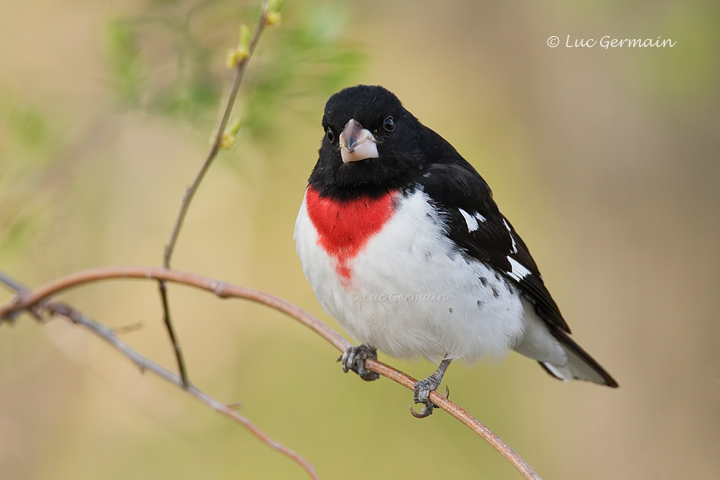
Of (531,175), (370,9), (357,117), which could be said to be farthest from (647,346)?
(357,117)

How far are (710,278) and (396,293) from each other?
3.25 metres

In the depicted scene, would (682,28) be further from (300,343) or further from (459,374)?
(300,343)

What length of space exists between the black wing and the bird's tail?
10 cm

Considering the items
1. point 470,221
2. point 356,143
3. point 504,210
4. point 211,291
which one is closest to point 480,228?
point 470,221

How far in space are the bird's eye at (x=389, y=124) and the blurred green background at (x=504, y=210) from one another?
0.94 metres

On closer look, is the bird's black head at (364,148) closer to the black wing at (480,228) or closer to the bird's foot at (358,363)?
the black wing at (480,228)

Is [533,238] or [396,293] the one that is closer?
[396,293]

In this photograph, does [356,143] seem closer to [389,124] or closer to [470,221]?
[389,124]

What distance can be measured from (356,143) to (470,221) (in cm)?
51

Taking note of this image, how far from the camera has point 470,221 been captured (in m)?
2.76

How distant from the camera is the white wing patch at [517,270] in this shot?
295cm

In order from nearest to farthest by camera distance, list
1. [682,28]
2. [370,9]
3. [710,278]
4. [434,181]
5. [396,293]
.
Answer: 1. [396,293]
2. [434,181]
3. [682,28]
4. [710,278]
5. [370,9]

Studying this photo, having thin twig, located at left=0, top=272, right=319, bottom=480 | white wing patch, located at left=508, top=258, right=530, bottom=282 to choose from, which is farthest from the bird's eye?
thin twig, located at left=0, top=272, right=319, bottom=480

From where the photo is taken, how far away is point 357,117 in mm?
2633
